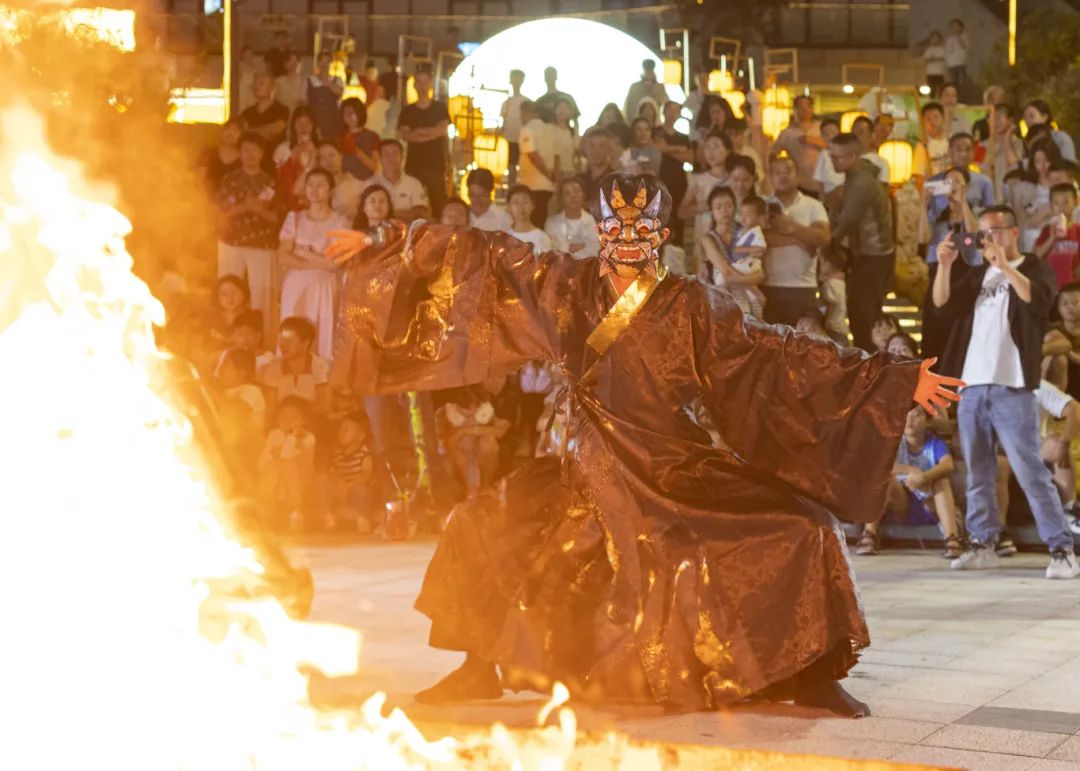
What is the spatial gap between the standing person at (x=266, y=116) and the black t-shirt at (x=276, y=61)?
641 millimetres

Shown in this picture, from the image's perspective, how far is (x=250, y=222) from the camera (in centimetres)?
1080

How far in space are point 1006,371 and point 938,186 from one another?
3208 millimetres

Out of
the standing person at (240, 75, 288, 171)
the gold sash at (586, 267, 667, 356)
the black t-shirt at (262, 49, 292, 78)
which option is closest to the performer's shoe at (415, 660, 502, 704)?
the gold sash at (586, 267, 667, 356)

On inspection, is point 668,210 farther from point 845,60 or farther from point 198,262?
point 845,60

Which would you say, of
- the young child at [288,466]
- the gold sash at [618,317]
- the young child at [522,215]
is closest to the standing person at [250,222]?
the young child at [288,466]

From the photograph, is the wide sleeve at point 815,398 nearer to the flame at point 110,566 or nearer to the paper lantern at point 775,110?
the flame at point 110,566

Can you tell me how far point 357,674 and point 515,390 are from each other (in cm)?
524

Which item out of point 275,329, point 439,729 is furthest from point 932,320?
point 439,729

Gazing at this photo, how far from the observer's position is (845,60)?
21.5 metres

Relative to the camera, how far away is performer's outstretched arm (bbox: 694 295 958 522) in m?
5.20

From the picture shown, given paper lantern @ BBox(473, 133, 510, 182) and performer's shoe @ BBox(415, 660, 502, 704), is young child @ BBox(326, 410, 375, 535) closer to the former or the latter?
paper lantern @ BBox(473, 133, 510, 182)

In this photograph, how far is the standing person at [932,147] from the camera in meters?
13.2

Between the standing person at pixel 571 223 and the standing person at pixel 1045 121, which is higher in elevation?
the standing person at pixel 1045 121

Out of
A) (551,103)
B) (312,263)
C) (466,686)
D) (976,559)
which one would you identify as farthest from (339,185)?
(466,686)
